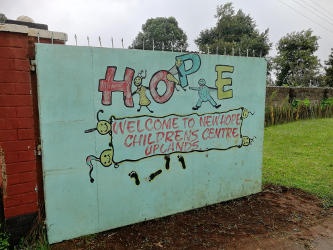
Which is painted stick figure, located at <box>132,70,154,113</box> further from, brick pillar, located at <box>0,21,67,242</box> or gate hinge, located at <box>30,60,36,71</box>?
gate hinge, located at <box>30,60,36,71</box>

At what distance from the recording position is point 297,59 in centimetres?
2239

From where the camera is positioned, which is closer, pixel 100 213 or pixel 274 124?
pixel 100 213

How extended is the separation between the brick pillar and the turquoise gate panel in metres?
0.12

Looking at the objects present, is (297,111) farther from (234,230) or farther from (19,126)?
(19,126)

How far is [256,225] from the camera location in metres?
3.84

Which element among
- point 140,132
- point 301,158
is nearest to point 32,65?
point 140,132

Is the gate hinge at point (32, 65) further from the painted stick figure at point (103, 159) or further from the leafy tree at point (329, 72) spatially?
the leafy tree at point (329, 72)

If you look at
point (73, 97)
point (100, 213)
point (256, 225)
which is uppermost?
point (73, 97)

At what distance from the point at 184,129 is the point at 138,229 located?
4.52 ft

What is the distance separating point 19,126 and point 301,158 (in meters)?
6.40

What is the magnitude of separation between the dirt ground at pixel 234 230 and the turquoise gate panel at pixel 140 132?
0.12 metres

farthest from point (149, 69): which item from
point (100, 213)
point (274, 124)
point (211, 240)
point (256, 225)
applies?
point (274, 124)

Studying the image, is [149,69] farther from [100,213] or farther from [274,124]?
[274,124]

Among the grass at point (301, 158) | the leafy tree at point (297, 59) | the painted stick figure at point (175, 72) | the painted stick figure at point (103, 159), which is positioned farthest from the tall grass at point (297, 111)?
the painted stick figure at point (103, 159)
